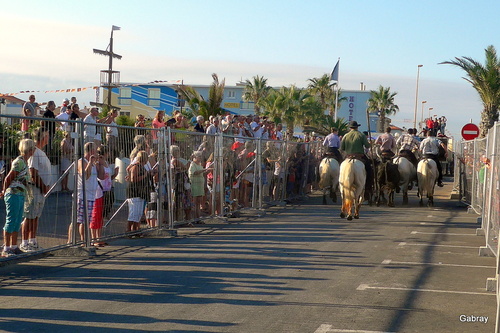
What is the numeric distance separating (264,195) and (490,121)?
23.0 metres

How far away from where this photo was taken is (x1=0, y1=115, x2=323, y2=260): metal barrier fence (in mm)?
11297

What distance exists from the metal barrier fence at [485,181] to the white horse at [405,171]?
1.66m

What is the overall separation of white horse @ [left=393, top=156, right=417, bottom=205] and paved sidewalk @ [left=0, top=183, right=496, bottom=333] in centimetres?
741

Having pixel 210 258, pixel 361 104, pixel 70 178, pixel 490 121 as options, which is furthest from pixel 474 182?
pixel 361 104

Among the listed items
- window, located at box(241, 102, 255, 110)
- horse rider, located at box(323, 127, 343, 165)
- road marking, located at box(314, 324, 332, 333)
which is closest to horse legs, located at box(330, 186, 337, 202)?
horse rider, located at box(323, 127, 343, 165)

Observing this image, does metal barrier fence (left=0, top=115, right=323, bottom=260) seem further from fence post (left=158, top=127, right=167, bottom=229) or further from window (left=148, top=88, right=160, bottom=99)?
window (left=148, top=88, right=160, bottom=99)

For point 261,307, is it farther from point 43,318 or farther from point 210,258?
point 210,258

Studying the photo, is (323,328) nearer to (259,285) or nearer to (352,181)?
(259,285)

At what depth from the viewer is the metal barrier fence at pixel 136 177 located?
11.3 m

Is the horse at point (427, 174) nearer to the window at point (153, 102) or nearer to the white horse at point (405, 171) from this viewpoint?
the white horse at point (405, 171)

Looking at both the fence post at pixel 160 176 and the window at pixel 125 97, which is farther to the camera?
the window at pixel 125 97

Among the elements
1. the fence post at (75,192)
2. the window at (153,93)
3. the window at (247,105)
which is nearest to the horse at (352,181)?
the fence post at (75,192)

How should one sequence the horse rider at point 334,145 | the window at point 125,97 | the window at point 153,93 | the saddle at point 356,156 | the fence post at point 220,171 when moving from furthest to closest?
the window at point 153,93 < the window at point 125,97 < the horse rider at point 334,145 < the saddle at point 356,156 < the fence post at point 220,171

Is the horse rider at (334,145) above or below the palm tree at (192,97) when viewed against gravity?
below
